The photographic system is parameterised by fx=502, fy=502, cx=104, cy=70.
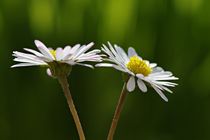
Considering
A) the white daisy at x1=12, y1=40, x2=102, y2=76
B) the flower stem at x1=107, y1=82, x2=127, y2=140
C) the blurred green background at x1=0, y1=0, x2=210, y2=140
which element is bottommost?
the flower stem at x1=107, y1=82, x2=127, y2=140

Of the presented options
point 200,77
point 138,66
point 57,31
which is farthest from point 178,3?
point 138,66

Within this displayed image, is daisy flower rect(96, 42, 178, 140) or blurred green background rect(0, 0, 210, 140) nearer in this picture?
daisy flower rect(96, 42, 178, 140)

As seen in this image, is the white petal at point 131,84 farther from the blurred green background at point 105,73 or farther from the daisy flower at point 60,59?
the blurred green background at point 105,73

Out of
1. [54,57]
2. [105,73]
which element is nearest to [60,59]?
[54,57]

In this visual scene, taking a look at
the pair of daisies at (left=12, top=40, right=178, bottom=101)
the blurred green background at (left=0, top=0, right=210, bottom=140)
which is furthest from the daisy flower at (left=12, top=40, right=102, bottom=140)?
the blurred green background at (left=0, top=0, right=210, bottom=140)

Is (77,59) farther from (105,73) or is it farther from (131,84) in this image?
(105,73)

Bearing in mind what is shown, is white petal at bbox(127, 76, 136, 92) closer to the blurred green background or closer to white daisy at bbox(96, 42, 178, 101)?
white daisy at bbox(96, 42, 178, 101)

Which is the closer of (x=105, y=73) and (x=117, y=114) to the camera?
(x=117, y=114)
